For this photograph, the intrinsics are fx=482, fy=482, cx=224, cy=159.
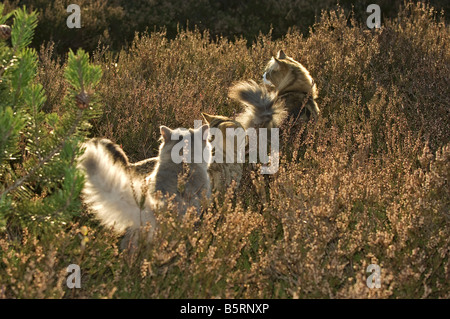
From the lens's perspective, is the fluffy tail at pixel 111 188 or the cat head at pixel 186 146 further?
the cat head at pixel 186 146

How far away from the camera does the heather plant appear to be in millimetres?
2426

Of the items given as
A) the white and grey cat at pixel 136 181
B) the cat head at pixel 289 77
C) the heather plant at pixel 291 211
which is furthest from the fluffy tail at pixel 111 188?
the cat head at pixel 289 77

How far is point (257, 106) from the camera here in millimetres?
4055

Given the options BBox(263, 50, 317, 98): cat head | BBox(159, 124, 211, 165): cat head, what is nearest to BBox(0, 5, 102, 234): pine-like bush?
BBox(159, 124, 211, 165): cat head

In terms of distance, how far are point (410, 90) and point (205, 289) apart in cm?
390

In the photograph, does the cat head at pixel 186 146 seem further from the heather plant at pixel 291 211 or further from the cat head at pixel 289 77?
the cat head at pixel 289 77

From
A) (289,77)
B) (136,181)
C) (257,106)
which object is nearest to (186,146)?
(136,181)

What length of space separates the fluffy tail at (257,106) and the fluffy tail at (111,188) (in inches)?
63.7

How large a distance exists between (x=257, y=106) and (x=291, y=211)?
137cm

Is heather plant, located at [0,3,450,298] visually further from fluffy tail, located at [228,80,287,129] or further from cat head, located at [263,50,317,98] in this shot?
cat head, located at [263,50,317,98]

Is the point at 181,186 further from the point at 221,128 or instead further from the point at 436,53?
the point at 436,53

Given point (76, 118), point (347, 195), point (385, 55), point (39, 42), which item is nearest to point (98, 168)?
point (76, 118)

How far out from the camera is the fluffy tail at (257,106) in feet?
13.2

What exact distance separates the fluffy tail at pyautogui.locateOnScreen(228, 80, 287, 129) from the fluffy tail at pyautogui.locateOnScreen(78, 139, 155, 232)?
162 cm
